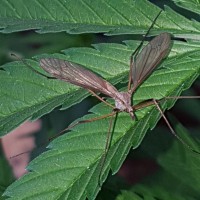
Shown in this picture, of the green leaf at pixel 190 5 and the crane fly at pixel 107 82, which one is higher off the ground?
the green leaf at pixel 190 5

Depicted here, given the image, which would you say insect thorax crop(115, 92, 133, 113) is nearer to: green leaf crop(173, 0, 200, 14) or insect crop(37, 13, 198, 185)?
insect crop(37, 13, 198, 185)

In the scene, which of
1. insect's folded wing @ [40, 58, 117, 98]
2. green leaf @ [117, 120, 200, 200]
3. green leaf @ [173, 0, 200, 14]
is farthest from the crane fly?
green leaf @ [117, 120, 200, 200]

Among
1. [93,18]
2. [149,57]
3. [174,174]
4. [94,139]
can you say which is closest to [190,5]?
[149,57]

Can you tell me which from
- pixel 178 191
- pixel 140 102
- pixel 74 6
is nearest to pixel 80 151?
pixel 140 102

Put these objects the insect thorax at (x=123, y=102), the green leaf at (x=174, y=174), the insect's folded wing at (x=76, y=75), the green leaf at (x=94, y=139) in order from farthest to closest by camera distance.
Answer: the green leaf at (x=174, y=174) → the insect's folded wing at (x=76, y=75) → the insect thorax at (x=123, y=102) → the green leaf at (x=94, y=139)

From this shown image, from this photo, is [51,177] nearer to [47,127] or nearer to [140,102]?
[140,102]

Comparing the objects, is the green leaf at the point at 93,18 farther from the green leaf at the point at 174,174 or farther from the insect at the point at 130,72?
the green leaf at the point at 174,174

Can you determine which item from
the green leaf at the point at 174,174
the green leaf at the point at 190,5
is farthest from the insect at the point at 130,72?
the green leaf at the point at 174,174
